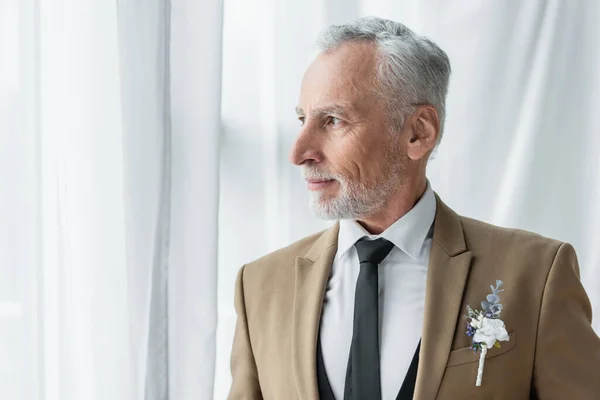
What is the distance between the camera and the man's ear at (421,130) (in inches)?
71.2

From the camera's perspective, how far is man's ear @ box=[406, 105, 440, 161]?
1809 millimetres

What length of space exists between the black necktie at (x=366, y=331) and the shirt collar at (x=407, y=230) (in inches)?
1.1

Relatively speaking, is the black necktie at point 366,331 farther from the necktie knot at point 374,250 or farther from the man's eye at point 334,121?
the man's eye at point 334,121

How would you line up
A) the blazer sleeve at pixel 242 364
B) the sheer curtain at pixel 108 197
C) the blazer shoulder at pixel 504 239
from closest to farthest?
the blazer shoulder at pixel 504 239, the blazer sleeve at pixel 242 364, the sheer curtain at pixel 108 197

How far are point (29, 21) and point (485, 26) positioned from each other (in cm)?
131

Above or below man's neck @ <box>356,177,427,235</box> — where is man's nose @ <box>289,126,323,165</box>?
above

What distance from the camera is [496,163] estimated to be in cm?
243

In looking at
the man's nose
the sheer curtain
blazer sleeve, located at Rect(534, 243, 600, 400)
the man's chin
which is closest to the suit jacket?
blazer sleeve, located at Rect(534, 243, 600, 400)

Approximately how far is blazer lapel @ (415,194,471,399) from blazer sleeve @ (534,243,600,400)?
7.2 inches

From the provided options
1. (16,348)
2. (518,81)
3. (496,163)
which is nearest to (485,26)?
(518,81)

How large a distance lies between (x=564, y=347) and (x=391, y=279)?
15.4 inches

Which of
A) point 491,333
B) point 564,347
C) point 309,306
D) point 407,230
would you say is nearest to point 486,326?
point 491,333

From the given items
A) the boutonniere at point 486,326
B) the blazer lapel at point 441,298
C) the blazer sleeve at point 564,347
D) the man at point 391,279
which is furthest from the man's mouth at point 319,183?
the blazer sleeve at point 564,347

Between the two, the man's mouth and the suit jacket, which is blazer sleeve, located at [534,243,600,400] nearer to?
the suit jacket
